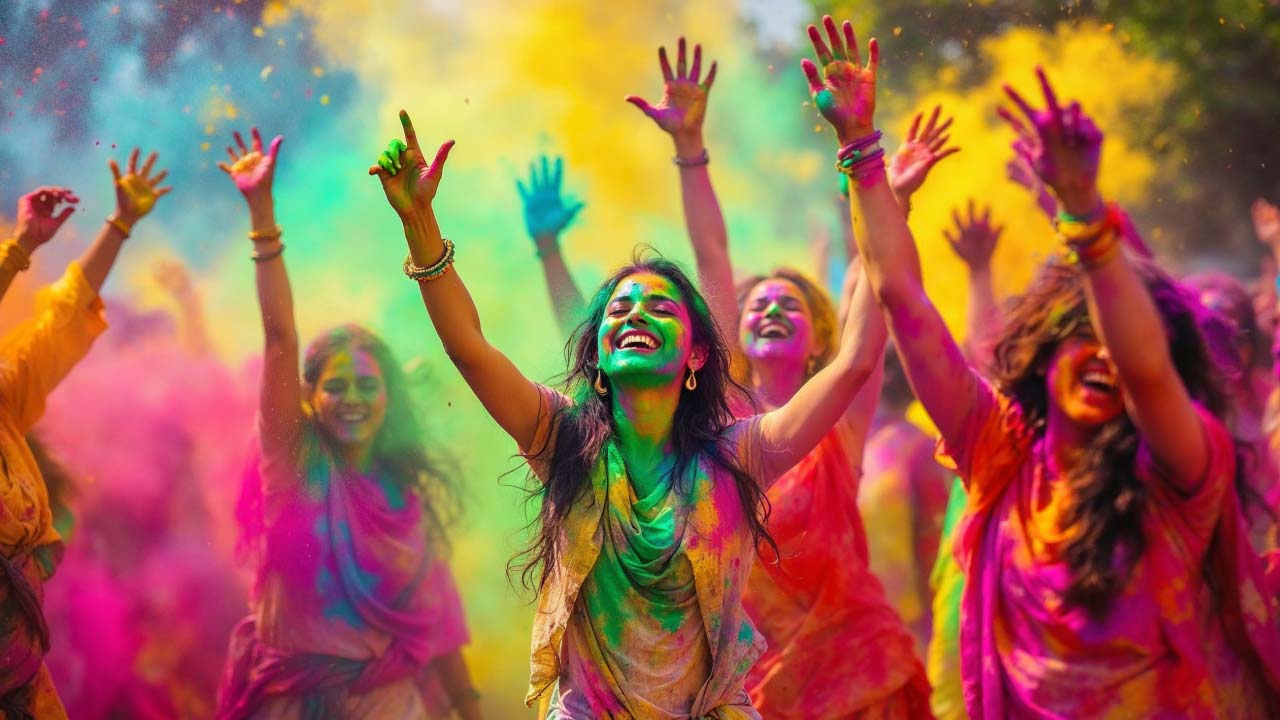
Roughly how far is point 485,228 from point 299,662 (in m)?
2.48

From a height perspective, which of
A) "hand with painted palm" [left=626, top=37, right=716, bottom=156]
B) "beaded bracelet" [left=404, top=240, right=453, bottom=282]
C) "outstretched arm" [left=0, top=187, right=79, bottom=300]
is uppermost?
"hand with painted palm" [left=626, top=37, right=716, bottom=156]

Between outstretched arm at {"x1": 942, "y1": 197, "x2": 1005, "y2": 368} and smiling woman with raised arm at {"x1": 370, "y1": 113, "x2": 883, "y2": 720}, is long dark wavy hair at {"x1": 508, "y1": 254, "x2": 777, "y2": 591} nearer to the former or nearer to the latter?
smiling woman with raised arm at {"x1": 370, "y1": 113, "x2": 883, "y2": 720}

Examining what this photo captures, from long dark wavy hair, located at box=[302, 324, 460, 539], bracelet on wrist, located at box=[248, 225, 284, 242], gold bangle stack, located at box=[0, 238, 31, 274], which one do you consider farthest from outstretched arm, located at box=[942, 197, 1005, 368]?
gold bangle stack, located at box=[0, 238, 31, 274]

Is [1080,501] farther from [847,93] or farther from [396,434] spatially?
[396,434]

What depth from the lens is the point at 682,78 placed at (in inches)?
205

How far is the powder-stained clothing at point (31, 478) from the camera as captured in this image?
489 cm

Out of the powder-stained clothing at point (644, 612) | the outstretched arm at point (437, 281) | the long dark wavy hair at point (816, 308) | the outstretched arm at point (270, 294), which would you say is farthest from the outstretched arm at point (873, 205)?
Result: the outstretched arm at point (270, 294)

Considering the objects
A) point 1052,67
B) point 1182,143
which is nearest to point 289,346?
point 1052,67

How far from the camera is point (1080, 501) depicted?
160 inches

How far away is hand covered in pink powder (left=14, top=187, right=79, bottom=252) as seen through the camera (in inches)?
208

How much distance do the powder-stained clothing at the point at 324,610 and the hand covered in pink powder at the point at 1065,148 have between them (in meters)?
3.23

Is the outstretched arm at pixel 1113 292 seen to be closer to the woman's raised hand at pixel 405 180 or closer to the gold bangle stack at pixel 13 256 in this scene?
the woman's raised hand at pixel 405 180

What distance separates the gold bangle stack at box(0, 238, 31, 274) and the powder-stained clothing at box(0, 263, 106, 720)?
0.28 m

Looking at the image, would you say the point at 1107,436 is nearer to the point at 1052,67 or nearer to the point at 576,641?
the point at 576,641
